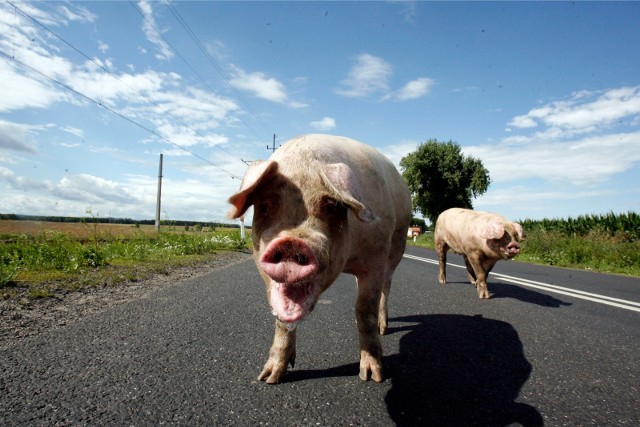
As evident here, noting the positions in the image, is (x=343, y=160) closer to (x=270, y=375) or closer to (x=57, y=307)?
(x=270, y=375)

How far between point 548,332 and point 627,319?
1.68m

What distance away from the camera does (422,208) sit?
2018 inches

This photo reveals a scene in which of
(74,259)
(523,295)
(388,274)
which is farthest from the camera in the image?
(74,259)

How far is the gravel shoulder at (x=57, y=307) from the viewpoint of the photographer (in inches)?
138

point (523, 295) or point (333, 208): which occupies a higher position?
point (333, 208)

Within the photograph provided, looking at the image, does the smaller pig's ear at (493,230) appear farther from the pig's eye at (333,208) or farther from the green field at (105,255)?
the green field at (105,255)

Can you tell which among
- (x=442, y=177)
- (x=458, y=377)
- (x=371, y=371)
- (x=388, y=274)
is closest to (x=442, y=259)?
(x=388, y=274)

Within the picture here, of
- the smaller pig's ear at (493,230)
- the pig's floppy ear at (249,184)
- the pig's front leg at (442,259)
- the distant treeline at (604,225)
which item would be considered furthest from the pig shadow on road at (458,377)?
the distant treeline at (604,225)

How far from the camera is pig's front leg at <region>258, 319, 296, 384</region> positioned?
263 centimetres

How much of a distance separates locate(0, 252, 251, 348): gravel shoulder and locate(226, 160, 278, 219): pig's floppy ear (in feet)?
7.51

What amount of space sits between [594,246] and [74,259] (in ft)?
62.3

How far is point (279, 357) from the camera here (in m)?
2.71

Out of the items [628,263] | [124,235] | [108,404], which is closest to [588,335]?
[108,404]

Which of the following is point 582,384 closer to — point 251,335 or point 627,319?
point 251,335
